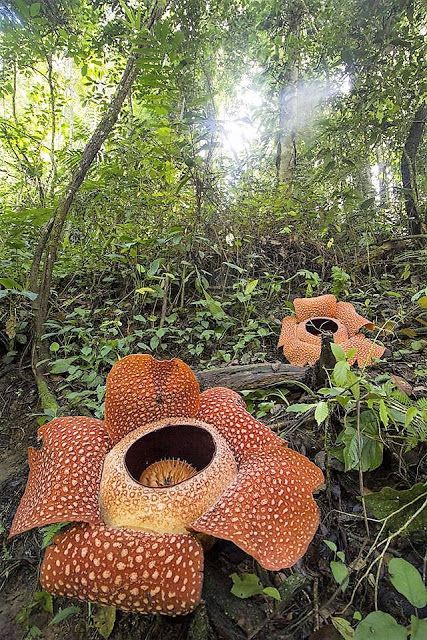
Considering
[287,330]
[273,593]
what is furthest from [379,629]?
[287,330]

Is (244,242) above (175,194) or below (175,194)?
below

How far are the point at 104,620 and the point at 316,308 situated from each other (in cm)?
249

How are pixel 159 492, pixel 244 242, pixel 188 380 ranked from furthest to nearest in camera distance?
1. pixel 244 242
2. pixel 188 380
3. pixel 159 492

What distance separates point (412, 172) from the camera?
4.64 meters

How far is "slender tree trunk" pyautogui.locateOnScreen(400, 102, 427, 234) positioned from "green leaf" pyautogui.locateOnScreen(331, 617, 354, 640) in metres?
4.05

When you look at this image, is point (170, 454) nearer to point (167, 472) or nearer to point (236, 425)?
point (167, 472)

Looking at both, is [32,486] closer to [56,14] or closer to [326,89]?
[56,14]

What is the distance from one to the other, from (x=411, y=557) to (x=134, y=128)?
394cm

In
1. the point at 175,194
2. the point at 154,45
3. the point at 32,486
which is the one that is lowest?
the point at 32,486

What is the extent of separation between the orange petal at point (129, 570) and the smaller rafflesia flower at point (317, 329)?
1.95m

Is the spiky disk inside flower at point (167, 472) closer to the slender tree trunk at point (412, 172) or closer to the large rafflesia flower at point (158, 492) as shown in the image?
the large rafflesia flower at point (158, 492)

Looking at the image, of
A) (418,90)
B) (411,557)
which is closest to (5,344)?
(411,557)

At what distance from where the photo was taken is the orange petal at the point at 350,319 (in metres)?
3.19

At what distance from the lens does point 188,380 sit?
1674mm
